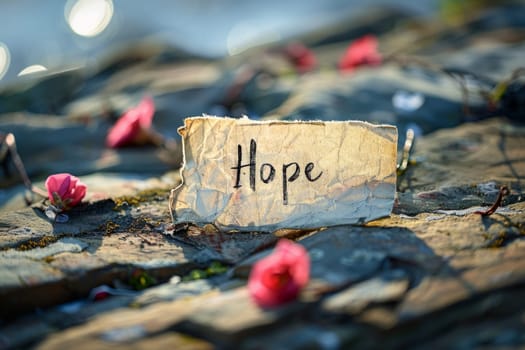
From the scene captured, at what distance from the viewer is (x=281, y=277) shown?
1.50m

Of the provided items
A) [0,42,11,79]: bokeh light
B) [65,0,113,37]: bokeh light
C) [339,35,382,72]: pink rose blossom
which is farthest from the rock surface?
[65,0,113,37]: bokeh light

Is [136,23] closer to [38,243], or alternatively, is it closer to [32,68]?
[32,68]

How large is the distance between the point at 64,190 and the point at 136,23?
Answer: 7.80 m

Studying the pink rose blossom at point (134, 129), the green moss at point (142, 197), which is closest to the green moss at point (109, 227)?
the green moss at point (142, 197)

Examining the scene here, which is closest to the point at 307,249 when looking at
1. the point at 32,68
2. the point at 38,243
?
the point at 38,243

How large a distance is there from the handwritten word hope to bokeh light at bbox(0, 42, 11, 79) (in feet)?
23.5

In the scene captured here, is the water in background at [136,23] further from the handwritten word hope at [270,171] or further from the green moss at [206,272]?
the green moss at [206,272]

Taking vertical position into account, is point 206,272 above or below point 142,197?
below

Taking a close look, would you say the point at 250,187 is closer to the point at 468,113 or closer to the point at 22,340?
the point at 22,340

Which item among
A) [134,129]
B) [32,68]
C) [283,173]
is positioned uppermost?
[32,68]

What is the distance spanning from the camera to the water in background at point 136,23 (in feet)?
28.3

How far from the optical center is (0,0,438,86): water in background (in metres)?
8.62

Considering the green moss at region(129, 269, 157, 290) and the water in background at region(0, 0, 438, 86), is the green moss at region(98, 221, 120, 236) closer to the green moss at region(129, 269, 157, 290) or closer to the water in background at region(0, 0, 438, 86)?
the green moss at region(129, 269, 157, 290)

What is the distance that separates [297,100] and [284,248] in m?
2.07
